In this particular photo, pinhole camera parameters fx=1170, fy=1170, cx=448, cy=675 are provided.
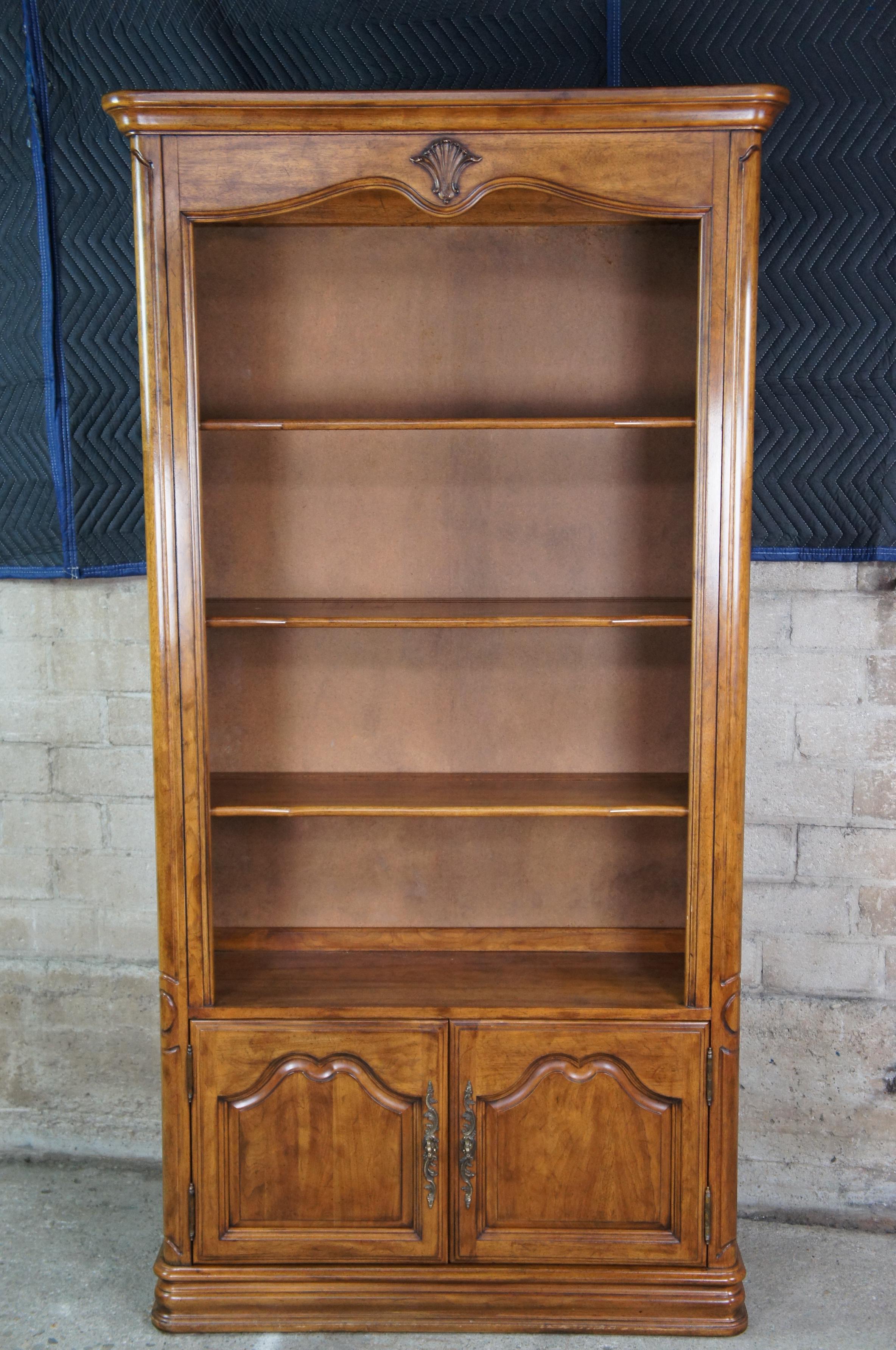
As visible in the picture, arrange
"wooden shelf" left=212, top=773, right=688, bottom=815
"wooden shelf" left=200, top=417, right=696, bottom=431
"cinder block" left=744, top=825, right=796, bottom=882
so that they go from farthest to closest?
"cinder block" left=744, top=825, right=796, bottom=882, "wooden shelf" left=212, top=773, right=688, bottom=815, "wooden shelf" left=200, top=417, right=696, bottom=431

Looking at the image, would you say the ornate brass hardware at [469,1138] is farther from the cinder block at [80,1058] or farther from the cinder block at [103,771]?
the cinder block at [103,771]

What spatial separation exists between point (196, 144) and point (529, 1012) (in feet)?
5.59

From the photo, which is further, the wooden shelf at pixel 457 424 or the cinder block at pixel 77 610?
the cinder block at pixel 77 610

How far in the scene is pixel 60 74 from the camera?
2539 mm

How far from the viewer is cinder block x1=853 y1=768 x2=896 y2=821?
262 cm

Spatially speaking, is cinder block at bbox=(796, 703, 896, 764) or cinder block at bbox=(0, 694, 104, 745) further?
cinder block at bbox=(0, 694, 104, 745)

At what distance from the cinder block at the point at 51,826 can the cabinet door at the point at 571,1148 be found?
1.07 m

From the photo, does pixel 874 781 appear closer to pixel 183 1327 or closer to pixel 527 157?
Answer: pixel 527 157

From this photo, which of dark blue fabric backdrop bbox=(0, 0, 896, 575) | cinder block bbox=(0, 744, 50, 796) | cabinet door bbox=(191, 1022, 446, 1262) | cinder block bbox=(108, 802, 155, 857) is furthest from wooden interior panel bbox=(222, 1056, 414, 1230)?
dark blue fabric backdrop bbox=(0, 0, 896, 575)

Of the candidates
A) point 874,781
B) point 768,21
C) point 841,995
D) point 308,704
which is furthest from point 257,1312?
point 768,21

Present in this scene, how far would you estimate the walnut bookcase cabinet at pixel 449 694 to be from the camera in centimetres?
208

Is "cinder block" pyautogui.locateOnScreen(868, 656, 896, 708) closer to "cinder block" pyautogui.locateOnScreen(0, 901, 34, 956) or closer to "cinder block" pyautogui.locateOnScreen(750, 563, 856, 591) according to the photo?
"cinder block" pyautogui.locateOnScreen(750, 563, 856, 591)

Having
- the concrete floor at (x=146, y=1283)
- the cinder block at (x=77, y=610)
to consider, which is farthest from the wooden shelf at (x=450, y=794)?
the concrete floor at (x=146, y=1283)

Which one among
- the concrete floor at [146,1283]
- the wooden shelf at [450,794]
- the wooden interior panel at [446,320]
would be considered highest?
the wooden interior panel at [446,320]
